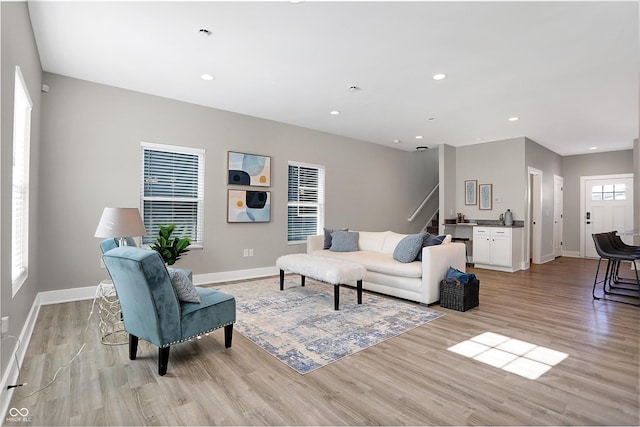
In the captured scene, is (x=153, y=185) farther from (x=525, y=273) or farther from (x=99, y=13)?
(x=525, y=273)

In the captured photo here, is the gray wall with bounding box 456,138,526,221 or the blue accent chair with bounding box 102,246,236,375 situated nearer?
the blue accent chair with bounding box 102,246,236,375

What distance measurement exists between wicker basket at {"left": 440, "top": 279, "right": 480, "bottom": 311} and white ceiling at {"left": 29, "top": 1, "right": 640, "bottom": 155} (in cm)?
237

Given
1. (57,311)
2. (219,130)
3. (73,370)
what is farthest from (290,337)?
(219,130)

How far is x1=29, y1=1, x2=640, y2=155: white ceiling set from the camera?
2.58 m

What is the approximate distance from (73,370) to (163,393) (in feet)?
2.58

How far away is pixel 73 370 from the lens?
225 cm

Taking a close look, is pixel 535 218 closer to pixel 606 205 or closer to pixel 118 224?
pixel 606 205

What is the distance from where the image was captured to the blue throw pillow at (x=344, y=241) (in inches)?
206

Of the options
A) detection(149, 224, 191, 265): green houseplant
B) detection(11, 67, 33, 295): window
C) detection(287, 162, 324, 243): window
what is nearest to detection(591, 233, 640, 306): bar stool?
detection(287, 162, 324, 243): window

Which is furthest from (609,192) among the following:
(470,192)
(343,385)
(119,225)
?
(119,225)

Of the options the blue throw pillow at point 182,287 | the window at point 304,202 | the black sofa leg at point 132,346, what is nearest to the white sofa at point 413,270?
the window at point 304,202

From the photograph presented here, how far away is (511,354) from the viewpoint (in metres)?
2.55

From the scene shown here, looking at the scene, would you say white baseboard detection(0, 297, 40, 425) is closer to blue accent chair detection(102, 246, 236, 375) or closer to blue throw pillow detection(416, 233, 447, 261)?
blue accent chair detection(102, 246, 236, 375)

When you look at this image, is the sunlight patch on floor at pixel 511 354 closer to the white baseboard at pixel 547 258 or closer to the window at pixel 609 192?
the white baseboard at pixel 547 258
